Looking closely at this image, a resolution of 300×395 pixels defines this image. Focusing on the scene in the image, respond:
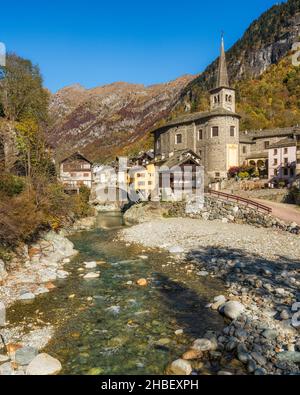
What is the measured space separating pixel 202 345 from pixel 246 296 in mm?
4204

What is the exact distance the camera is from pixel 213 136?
155ft

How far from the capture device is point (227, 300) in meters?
11.9

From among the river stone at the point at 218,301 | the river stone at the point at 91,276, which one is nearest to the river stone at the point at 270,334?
the river stone at the point at 218,301

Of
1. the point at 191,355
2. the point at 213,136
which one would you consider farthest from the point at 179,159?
the point at 191,355

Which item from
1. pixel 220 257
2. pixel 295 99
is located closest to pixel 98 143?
pixel 295 99

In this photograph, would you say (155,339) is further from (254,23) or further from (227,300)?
(254,23)

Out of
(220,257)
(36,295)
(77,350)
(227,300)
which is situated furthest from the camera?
(220,257)

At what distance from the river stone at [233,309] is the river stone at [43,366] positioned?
226 inches

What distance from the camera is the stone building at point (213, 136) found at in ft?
153

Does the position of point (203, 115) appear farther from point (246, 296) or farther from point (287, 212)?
point (246, 296)

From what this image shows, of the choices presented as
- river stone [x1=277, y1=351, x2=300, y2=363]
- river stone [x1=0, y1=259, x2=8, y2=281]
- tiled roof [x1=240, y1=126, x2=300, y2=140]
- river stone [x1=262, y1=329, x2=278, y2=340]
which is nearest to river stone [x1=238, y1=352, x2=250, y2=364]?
river stone [x1=277, y1=351, x2=300, y2=363]

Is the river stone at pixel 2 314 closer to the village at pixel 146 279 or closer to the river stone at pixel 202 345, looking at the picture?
the village at pixel 146 279

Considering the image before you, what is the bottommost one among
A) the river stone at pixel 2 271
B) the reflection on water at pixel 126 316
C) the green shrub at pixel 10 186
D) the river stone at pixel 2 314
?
the reflection on water at pixel 126 316

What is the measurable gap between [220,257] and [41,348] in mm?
11780
